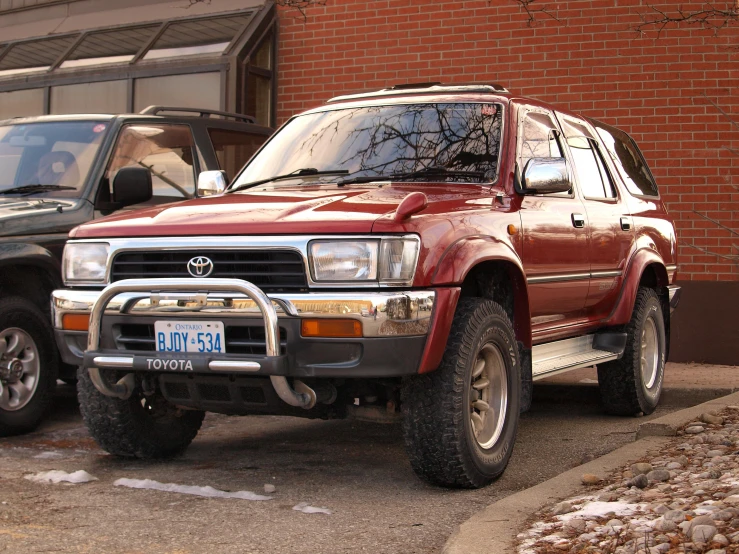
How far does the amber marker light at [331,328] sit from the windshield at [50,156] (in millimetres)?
3019

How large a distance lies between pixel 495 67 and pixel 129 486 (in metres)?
7.27

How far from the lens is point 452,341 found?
197 inches

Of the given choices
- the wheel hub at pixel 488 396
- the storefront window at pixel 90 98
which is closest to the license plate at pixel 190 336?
the wheel hub at pixel 488 396

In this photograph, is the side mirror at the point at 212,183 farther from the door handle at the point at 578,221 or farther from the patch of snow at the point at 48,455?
the door handle at the point at 578,221

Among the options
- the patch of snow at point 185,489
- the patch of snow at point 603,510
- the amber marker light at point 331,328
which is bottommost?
the patch of snow at point 185,489

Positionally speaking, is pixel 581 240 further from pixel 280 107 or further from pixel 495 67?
pixel 280 107

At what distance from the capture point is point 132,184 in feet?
22.5

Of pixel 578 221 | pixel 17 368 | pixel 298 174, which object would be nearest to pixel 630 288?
pixel 578 221

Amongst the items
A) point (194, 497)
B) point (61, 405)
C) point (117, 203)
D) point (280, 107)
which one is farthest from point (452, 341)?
point (280, 107)

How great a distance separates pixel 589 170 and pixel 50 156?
359 cm

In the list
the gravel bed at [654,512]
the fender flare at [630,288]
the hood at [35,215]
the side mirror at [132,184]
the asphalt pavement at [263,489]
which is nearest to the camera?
the gravel bed at [654,512]

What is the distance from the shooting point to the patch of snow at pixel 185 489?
512cm

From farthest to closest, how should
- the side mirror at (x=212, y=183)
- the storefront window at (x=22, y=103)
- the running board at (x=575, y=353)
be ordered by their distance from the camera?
the storefront window at (x=22, y=103) → the side mirror at (x=212, y=183) → the running board at (x=575, y=353)

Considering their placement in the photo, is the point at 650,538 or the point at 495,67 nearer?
the point at 650,538
